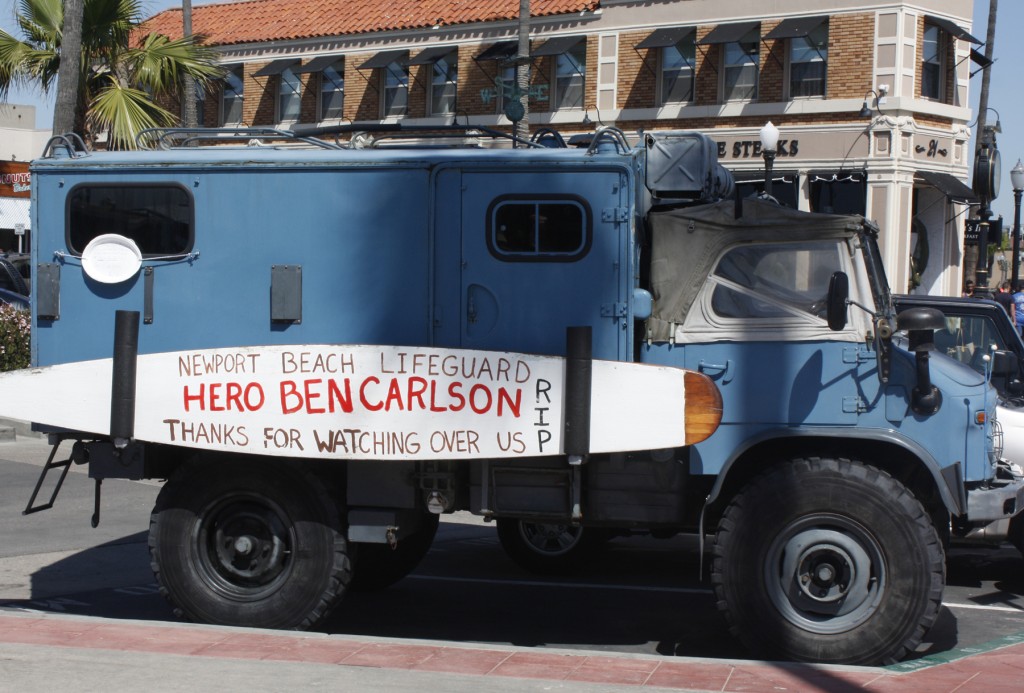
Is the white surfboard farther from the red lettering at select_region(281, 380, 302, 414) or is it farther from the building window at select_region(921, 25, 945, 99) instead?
the building window at select_region(921, 25, 945, 99)

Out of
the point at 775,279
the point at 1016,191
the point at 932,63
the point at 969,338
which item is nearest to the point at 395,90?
the point at 932,63

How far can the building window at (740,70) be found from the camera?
96.2 ft

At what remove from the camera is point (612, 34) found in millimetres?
30812

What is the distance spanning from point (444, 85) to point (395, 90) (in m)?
1.60

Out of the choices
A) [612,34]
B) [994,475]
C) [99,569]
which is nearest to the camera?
[994,475]

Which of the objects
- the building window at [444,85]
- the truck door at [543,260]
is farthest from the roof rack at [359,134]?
the building window at [444,85]

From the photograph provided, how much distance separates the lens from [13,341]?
56.4ft

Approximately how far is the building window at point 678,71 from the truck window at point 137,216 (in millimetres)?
23923

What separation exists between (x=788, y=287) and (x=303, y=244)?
2.74m

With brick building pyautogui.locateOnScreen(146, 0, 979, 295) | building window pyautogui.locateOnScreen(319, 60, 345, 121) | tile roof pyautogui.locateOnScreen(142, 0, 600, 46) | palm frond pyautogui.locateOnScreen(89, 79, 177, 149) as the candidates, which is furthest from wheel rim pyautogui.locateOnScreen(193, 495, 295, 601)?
building window pyautogui.locateOnScreen(319, 60, 345, 121)

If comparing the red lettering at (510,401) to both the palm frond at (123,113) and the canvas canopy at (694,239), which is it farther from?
the palm frond at (123,113)

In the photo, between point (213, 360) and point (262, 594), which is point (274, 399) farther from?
point (262, 594)

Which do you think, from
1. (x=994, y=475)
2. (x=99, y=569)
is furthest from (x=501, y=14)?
(x=994, y=475)

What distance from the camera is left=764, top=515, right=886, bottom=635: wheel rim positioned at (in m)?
6.75
